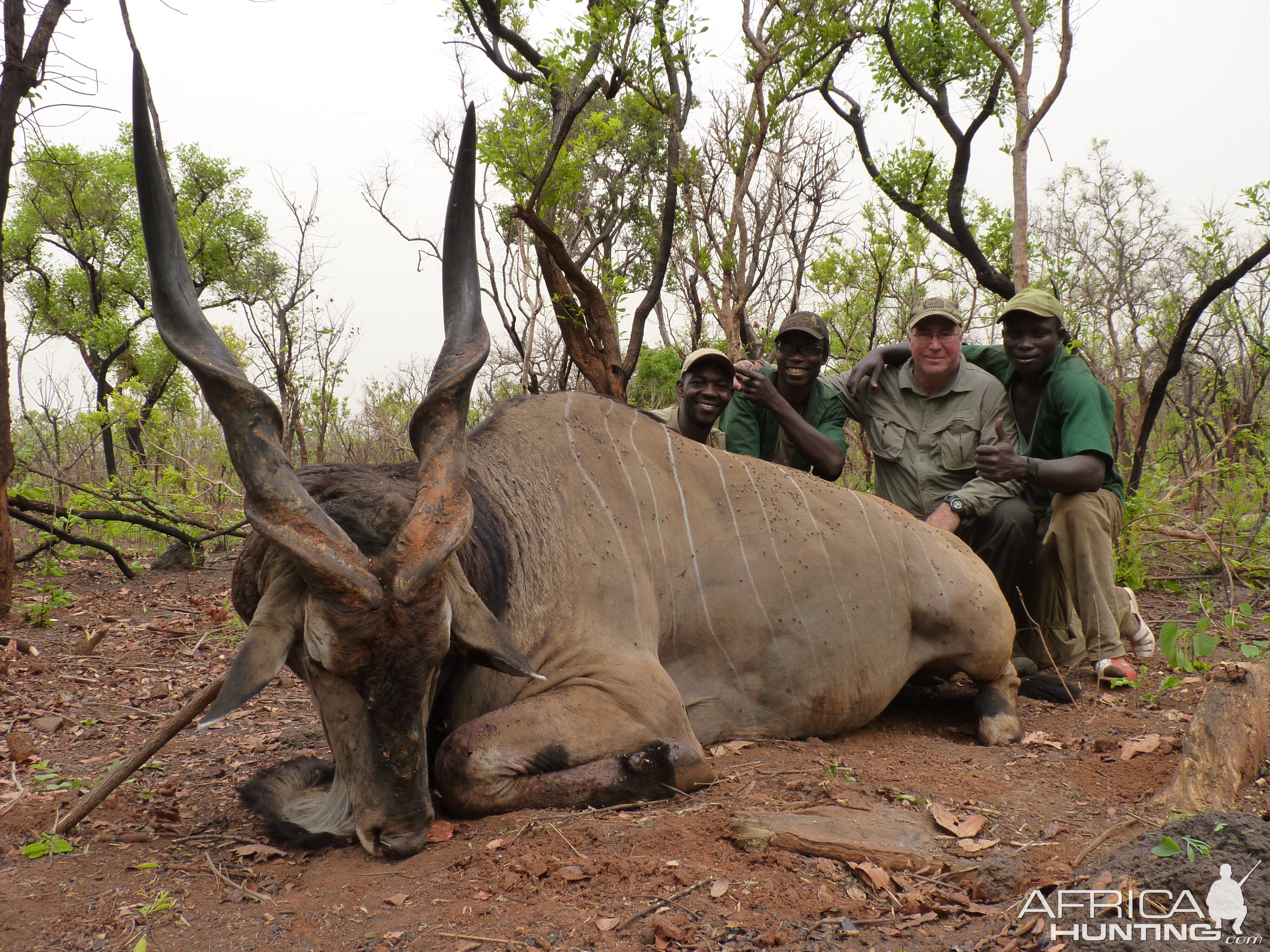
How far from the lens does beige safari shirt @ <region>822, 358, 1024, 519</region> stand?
5020 mm

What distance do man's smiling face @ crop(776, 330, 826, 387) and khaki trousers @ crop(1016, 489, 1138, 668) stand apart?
144cm

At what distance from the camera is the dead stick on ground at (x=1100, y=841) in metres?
2.34

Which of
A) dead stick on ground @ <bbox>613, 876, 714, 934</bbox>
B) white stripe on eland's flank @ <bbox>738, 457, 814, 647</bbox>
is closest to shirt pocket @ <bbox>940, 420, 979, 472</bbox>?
white stripe on eland's flank @ <bbox>738, 457, 814, 647</bbox>

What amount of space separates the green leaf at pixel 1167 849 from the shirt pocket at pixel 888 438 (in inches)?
128

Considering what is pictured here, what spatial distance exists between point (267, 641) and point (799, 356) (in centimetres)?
356

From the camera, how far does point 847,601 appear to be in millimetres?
3941

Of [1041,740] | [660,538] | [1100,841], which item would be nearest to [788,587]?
[660,538]

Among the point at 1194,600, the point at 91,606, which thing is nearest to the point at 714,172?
the point at 1194,600

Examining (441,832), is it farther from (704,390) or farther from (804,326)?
(804,326)

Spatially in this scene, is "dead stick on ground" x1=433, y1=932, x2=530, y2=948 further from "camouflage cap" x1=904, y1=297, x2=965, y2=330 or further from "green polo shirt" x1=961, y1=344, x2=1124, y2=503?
"camouflage cap" x1=904, y1=297, x2=965, y2=330

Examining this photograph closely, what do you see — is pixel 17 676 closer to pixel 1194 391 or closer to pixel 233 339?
pixel 233 339

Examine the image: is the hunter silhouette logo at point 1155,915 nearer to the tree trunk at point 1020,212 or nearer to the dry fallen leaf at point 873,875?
the dry fallen leaf at point 873,875

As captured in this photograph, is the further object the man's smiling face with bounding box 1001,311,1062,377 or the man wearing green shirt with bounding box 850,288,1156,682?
the man's smiling face with bounding box 1001,311,1062,377

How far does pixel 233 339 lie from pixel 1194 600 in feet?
41.5
